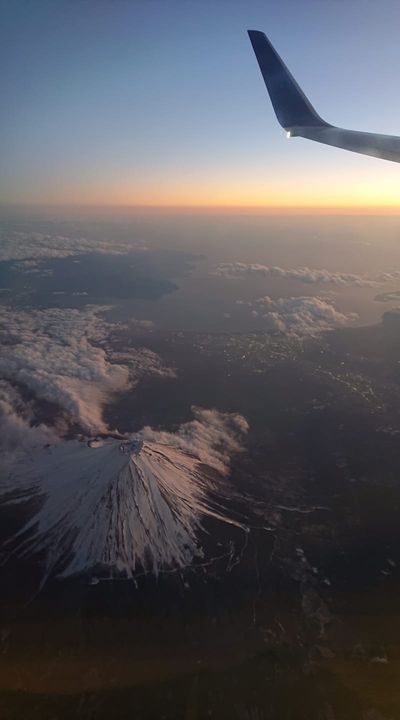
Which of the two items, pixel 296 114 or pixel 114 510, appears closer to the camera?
pixel 296 114

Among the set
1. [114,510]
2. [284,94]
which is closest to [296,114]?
[284,94]

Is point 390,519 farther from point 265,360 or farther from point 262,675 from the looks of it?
point 265,360

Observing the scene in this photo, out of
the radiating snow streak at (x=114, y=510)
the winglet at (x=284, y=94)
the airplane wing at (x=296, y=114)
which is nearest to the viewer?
the airplane wing at (x=296, y=114)

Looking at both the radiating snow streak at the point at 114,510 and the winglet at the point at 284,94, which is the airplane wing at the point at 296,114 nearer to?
the winglet at the point at 284,94

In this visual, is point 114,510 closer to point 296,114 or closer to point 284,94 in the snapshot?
point 296,114

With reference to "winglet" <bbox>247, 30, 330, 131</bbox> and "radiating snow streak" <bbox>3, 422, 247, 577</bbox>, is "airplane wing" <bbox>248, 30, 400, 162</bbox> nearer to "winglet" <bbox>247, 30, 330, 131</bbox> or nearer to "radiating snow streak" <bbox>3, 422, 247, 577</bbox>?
"winglet" <bbox>247, 30, 330, 131</bbox>

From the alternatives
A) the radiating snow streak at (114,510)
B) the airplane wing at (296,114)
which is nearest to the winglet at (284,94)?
the airplane wing at (296,114)

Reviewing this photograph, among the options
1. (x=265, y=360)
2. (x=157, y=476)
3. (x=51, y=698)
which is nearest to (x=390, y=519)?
(x=157, y=476)
